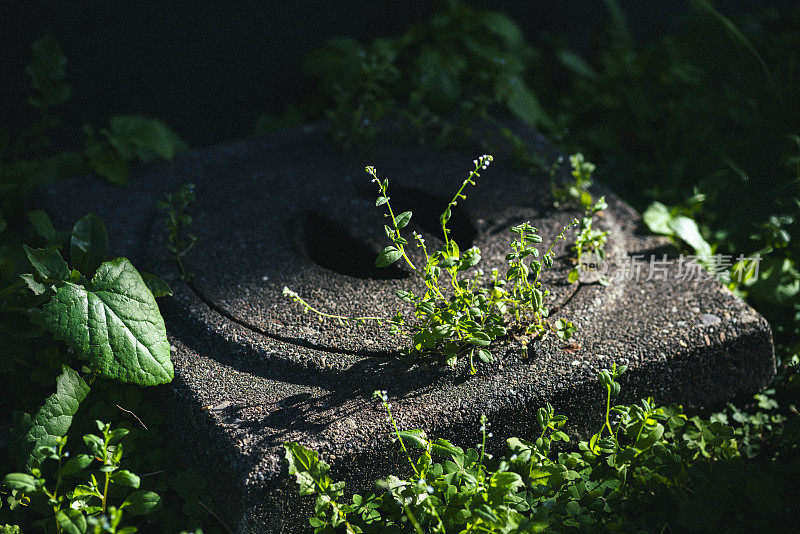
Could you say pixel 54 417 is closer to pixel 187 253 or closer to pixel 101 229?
pixel 101 229

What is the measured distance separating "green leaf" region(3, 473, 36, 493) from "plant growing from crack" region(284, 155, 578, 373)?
65 centimetres

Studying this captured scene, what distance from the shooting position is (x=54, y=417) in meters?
1.51

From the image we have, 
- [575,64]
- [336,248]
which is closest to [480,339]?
[336,248]

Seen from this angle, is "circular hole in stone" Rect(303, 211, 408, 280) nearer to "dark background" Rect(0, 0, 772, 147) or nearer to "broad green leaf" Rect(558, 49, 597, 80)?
"dark background" Rect(0, 0, 772, 147)

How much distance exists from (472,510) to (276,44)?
2.17m

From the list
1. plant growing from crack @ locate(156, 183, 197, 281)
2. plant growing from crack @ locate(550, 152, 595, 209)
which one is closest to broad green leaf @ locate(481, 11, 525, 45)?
plant growing from crack @ locate(550, 152, 595, 209)

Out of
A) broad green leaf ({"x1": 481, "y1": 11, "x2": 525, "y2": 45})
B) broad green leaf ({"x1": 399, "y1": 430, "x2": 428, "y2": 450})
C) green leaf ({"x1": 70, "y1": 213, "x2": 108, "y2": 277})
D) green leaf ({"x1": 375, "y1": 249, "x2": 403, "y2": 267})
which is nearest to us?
broad green leaf ({"x1": 399, "y1": 430, "x2": 428, "y2": 450})

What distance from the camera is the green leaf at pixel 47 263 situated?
156 cm

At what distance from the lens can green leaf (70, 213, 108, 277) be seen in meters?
1.69

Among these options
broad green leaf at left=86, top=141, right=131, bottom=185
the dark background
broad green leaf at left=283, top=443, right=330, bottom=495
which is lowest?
broad green leaf at left=283, top=443, right=330, bottom=495

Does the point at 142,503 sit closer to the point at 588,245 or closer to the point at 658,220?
the point at 588,245

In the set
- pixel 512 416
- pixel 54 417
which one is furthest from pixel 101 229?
pixel 512 416

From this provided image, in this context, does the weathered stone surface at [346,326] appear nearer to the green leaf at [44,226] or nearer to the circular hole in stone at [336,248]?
the circular hole in stone at [336,248]

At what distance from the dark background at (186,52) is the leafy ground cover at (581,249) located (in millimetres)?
130
